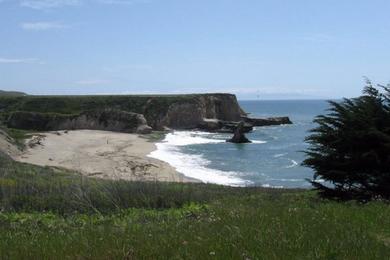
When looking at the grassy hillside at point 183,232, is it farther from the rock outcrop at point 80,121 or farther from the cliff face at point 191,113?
the cliff face at point 191,113

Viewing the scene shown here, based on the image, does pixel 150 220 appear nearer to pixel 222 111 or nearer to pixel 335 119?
pixel 335 119

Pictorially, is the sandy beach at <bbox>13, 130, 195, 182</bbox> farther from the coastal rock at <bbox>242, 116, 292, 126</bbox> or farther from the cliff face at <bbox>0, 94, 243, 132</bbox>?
the coastal rock at <bbox>242, 116, 292, 126</bbox>

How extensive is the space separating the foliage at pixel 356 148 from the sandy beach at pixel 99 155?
72.4ft

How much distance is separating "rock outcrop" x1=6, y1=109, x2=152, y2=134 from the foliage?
279ft

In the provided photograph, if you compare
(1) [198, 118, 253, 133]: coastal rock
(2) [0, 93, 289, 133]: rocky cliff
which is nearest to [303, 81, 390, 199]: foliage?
(2) [0, 93, 289, 133]: rocky cliff

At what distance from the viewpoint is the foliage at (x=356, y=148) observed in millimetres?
13727

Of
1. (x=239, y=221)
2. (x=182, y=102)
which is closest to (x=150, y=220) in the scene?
(x=239, y=221)

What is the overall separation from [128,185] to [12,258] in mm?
8125

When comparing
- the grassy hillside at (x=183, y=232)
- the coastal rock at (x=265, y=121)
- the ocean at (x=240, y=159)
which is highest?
the grassy hillside at (x=183, y=232)

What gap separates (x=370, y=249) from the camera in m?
5.89

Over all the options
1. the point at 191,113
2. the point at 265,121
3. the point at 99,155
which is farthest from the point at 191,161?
the point at 265,121

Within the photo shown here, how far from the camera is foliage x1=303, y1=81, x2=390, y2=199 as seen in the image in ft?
45.0

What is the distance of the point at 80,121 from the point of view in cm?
10338

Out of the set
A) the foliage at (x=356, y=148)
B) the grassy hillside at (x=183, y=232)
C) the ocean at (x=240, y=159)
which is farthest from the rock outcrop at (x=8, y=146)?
the grassy hillside at (x=183, y=232)
